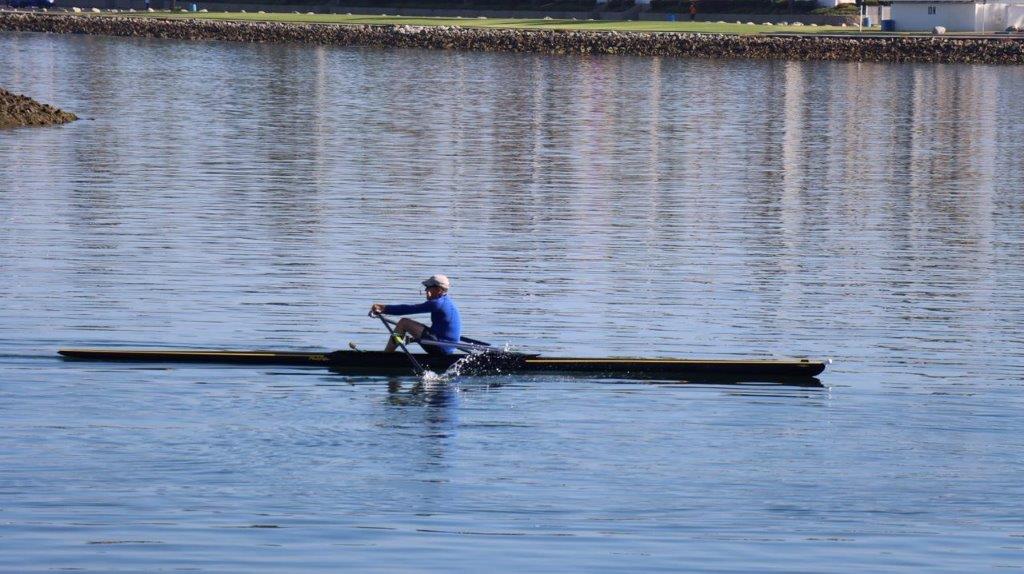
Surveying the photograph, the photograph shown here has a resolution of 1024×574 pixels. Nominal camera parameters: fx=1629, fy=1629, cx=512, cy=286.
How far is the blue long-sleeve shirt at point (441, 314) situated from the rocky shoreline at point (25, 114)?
43.4 m

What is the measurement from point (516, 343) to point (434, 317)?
10.4 feet

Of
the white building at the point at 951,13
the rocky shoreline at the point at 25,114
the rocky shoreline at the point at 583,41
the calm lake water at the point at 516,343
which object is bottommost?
the calm lake water at the point at 516,343

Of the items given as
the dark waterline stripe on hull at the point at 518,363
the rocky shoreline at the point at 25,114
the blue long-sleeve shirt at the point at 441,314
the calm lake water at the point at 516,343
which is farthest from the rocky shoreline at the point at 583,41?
the blue long-sleeve shirt at the point at 441,314

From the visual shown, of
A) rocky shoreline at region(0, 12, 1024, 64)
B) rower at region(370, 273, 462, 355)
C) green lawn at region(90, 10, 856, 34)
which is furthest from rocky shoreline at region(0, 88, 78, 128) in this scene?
green lawn at region(90, 10, 856, 34)

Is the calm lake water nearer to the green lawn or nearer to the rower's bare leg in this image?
the rower's bare leg

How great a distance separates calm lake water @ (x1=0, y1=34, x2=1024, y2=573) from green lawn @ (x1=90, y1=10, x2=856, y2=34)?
2900 inches

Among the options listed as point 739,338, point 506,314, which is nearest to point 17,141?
point 506,314

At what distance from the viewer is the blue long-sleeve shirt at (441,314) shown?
24391mm

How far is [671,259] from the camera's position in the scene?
36.5m

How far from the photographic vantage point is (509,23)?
5842 inches

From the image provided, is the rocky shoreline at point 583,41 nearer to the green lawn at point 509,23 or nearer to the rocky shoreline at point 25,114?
the green lawn at point 509,23

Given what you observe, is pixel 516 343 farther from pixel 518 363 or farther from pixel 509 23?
pixel 509 23

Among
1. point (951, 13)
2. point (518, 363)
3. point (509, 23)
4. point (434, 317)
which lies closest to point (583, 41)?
point (509, 23)

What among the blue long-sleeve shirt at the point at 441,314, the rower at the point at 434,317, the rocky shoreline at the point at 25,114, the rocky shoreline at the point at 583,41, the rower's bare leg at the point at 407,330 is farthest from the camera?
the rocky shoreline at the point at 583,41
